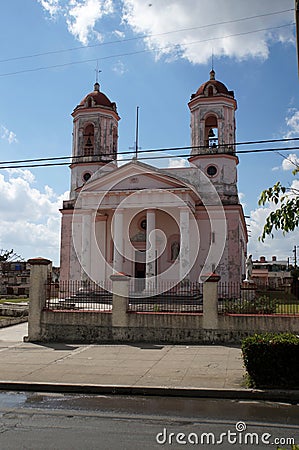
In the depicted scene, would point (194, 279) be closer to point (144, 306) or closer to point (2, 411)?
point (144, 306)

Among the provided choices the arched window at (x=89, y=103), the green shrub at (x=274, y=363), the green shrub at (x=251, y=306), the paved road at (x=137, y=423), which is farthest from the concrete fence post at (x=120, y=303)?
the arched window at (x=89, y=103)

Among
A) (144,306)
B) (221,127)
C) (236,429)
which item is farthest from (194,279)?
(236,429)

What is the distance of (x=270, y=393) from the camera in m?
8.44

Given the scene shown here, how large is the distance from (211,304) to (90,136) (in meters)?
23.5

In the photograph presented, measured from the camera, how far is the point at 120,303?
1499cm

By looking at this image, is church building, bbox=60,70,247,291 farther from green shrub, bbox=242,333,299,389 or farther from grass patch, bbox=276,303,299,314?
green shrub, bbox=242,333,299,389

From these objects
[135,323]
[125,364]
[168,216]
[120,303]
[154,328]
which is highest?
[168,216]

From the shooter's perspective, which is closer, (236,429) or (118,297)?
(236,429)

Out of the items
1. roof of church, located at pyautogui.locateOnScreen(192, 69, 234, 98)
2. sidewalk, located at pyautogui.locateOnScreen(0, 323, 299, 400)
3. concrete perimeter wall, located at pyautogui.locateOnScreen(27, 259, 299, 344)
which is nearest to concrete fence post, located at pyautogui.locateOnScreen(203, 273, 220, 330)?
concrete perimeter wall, located at pyautogui.locateOnScreen(27, 259, 299, 344)

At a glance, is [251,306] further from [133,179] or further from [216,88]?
[216,88]

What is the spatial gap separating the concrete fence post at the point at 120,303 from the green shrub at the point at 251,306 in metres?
3.19

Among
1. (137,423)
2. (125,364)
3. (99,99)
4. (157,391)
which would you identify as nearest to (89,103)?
(99,99)

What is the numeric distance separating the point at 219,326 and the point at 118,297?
330 centimetres

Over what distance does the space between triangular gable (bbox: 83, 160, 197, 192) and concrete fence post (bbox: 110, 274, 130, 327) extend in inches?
580
